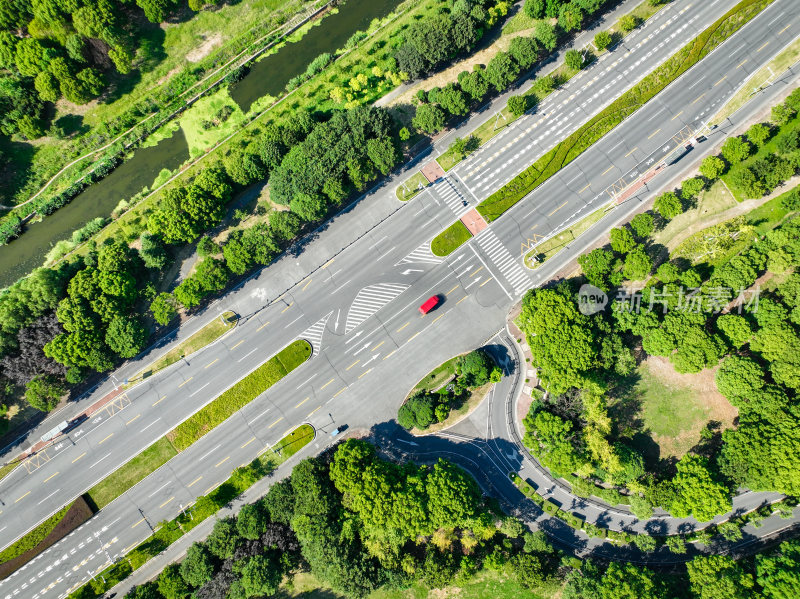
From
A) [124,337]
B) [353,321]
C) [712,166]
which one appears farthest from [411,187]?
[124,337]

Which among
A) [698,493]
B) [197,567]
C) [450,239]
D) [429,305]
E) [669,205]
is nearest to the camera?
[698,493]

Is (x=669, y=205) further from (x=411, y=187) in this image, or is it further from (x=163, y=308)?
(x=163, y=308)

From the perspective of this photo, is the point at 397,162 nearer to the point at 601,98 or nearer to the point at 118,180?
the point at 601,98

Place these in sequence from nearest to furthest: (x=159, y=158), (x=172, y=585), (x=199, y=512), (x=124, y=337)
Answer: (x=172, y=585) → (x=124, y=337) → (x=199, y=512) → (x=159, y=158)

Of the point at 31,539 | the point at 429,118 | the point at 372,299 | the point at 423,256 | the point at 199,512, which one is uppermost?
the point at 429,118

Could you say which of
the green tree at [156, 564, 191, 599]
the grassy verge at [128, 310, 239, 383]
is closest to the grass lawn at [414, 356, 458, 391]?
the grassy verge at [128, 310, 239, 383]

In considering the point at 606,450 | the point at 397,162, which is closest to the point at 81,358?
the point at 397,162
